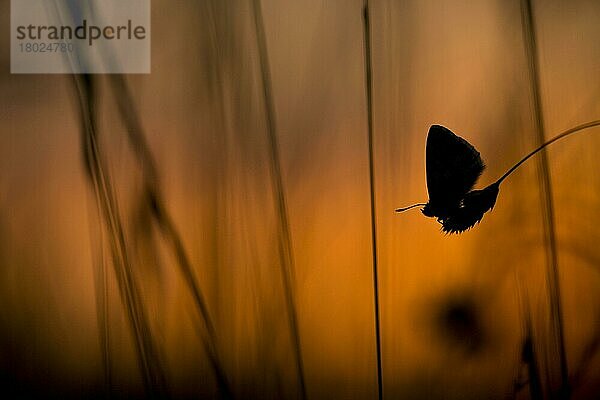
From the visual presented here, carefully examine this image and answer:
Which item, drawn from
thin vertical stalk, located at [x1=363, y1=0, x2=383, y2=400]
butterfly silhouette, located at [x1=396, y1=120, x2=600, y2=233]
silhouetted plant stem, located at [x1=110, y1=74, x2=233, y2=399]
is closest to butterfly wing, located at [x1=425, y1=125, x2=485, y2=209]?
butterfly silhouette, located at [x1=396, y1=120, x2=600, y2=233]

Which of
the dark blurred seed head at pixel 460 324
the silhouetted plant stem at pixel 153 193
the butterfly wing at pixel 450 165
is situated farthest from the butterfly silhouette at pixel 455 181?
the silhouetted plant stem at pixel 153 193

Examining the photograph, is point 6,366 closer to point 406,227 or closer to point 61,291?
point 61,291

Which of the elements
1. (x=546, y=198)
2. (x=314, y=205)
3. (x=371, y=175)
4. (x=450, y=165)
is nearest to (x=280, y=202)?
(x=314, y=205)

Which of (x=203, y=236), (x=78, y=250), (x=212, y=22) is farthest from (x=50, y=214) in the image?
(x=212, y=22)

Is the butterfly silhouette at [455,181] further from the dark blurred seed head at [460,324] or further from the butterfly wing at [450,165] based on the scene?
the dark blurred seed head at [460,324]

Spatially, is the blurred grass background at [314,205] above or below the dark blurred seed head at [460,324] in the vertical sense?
above

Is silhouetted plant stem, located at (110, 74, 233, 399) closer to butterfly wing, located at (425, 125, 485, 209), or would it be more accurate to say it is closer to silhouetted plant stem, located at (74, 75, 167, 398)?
silhouetted plant stem, located at (74, 75, 167, 398)
